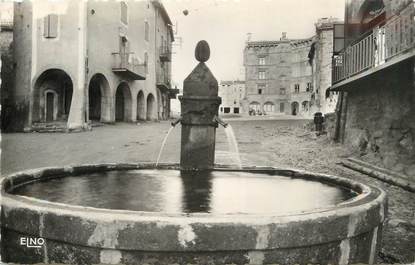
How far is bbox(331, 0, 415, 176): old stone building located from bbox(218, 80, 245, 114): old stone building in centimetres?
6898

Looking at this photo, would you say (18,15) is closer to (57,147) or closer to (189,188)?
(57,147)

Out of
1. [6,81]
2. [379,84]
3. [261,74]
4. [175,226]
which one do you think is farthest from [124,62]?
[261,74]

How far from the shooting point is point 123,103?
27312mm

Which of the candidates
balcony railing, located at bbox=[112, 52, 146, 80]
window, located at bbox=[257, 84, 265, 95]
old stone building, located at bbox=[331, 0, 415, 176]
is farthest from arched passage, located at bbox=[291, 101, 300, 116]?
old stone building, located at bbox=[331, 0, 415, 176]

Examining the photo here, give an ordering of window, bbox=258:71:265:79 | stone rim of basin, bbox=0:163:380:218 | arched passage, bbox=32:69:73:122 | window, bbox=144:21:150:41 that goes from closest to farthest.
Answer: stone rim of basin, bbox=0:163:380:218 < arched passage, bbox=32:69:73:122 < window, bbox=144:21:150:41 < window, bbox=258:71:265:79

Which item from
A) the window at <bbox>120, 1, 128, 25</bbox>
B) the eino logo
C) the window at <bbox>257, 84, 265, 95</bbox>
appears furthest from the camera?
the window at <bbox>257, 84, 265, 95</bbox>

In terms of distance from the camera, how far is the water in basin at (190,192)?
10.8 feet

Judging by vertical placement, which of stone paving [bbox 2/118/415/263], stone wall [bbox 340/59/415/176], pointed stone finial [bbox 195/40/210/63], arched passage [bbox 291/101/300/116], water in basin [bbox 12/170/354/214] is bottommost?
stone paving [bbox 2/118/415/263]

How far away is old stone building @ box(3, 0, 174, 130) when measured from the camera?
1912 cm

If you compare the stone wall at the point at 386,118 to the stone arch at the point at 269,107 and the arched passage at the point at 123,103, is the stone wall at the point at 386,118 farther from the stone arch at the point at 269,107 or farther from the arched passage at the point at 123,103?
the stone arch at the point at 269,107

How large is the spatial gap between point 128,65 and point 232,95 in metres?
61.1

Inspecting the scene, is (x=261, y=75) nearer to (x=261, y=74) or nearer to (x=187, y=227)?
(x=261, y=74)

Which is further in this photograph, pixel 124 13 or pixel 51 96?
pixel 124 13

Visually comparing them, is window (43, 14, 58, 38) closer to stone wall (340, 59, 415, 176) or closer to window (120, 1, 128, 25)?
window (120, 1, 128, 25)
